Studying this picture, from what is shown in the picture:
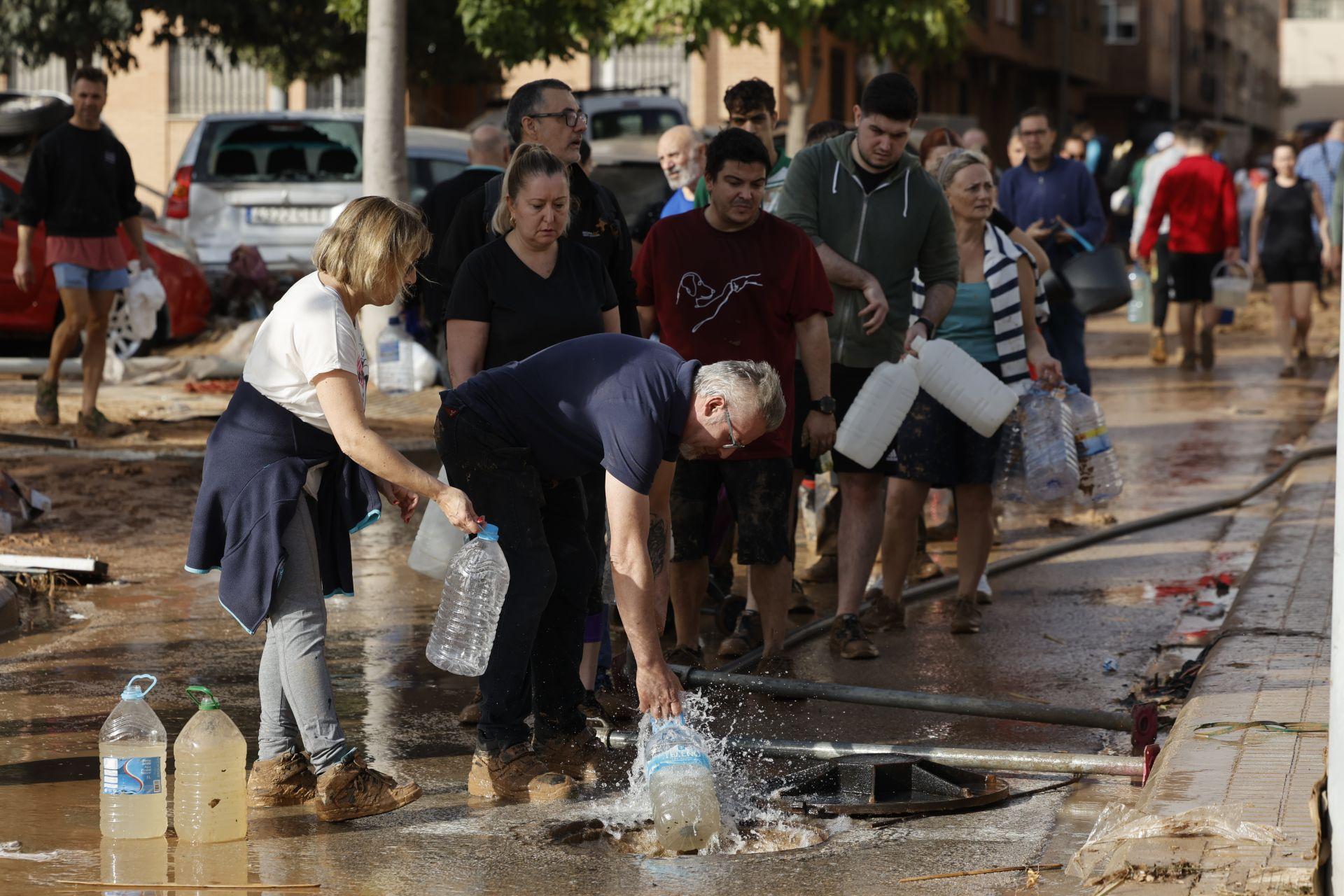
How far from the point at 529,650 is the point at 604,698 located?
104 cm

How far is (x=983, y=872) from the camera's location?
175 inches

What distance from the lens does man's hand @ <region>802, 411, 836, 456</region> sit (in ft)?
21.8

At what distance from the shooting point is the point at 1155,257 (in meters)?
19.4

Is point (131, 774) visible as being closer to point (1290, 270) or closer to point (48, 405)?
point (48, 405)

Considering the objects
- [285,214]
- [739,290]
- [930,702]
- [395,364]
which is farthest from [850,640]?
[285,214]

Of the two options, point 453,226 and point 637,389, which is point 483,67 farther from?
point 637,389

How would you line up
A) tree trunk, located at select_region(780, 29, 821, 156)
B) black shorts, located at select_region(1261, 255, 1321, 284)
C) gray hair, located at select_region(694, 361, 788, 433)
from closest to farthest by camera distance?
1. gray hair, located at select_region(694, 361, 788, 433)
2. black shorts, located at select_region(1261, 255, 1321, 284)
3. tree trunk, located at select_region(780, 29, 821, 156)

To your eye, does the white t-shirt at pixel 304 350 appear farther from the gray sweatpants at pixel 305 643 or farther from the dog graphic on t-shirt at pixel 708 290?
the dog graphic on t-shirt at pixel 708 290

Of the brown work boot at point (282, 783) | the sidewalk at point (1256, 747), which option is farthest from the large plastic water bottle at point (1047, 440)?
the brown work boot at point (282, 783)

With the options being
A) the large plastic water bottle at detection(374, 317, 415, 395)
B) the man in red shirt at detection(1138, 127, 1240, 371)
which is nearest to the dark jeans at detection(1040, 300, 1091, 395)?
the large plastic water bottle at detection(374, 317, 415, 395)

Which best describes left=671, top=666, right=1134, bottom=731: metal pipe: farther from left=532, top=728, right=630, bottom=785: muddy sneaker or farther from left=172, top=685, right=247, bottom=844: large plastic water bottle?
left=172, top=685, right=247, bottom=844: large plastic water bottle

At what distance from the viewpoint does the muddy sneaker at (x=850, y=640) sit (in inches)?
269

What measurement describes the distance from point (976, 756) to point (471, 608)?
1501 mm

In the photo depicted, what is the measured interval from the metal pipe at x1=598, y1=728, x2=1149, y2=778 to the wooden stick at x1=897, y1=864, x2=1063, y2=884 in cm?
69
